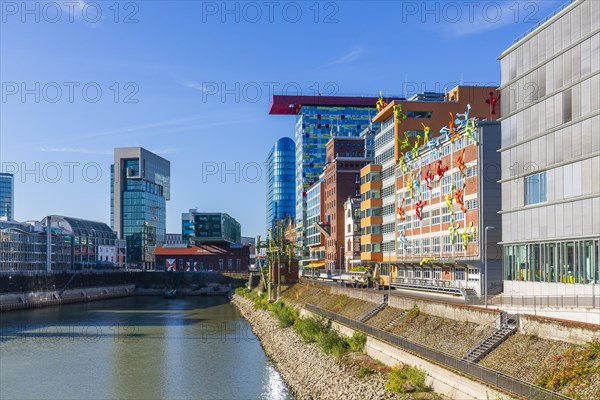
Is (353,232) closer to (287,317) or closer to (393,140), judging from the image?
(393,140)

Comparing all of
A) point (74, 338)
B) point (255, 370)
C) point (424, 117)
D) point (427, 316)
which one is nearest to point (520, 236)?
point (427, 316)

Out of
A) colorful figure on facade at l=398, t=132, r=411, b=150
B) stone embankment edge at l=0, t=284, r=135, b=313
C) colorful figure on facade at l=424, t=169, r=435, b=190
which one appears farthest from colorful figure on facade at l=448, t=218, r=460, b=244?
stone embankment edge at l=0, t=284, r=135, b=313

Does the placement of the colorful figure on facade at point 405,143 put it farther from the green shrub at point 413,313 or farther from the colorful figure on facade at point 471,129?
the green shrub at point 413,313

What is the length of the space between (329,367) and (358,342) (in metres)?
3.46

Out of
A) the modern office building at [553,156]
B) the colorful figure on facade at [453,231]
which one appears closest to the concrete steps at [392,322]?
the modern office building at [553,156]

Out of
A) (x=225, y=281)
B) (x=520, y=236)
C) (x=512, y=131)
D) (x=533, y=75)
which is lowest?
(x=225, y=281)

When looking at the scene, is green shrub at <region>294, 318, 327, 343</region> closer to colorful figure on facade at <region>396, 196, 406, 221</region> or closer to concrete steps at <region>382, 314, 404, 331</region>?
concrete steps at <region>382, 314, 404, 331</region>

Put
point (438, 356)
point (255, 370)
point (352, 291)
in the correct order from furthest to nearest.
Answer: point (352, 291) < point (255, 370) < point (438, 356)

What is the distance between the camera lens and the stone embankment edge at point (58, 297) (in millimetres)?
123194

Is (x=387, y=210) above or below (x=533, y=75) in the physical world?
below

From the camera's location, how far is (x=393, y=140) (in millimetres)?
94375

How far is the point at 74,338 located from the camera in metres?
80.3

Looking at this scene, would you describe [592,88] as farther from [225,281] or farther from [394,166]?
[225,281]

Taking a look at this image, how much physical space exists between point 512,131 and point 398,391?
27.1m
